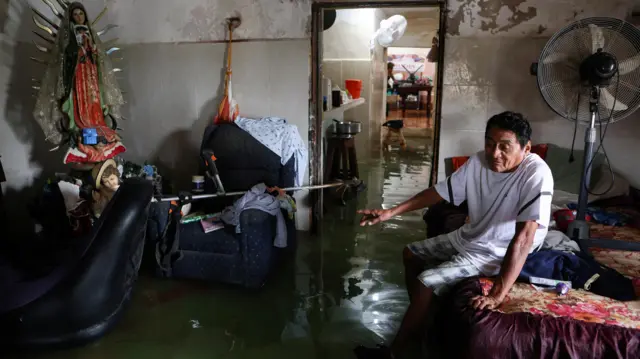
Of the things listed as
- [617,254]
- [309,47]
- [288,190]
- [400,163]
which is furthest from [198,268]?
[400,163]

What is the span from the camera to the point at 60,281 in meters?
2.08

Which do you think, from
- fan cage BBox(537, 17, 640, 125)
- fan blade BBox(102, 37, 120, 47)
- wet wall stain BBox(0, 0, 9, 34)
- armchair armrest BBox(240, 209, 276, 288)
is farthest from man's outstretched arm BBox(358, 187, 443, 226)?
wet wall stain BBox(0, 0, 9, 34)

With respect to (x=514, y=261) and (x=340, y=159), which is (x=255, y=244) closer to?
(x=514, y=261)

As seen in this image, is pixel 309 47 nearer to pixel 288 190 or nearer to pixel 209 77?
pixel 209 77

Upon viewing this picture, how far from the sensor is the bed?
1.47m

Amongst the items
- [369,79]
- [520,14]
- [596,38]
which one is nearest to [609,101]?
[596,38]

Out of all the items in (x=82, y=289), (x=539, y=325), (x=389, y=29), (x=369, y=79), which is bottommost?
(x=82, y=289)

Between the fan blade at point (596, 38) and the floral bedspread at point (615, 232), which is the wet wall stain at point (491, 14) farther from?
the floral bedspread at point (615, 232)

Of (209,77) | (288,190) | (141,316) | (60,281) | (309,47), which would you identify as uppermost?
(309,47)

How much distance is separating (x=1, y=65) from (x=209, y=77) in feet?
4.69

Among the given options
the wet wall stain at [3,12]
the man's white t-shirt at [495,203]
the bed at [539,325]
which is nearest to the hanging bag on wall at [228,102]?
the wet wall stain at [3,12]

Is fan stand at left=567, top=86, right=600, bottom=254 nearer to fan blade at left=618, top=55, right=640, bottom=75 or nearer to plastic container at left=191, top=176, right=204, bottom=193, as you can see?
fan blade at left=618, top=55, right=640, bottom=75

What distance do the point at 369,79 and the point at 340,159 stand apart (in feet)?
7.14

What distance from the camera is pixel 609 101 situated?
2.46 m
